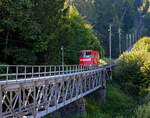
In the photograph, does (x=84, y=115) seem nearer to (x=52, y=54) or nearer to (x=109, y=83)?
(x=52, y=54)

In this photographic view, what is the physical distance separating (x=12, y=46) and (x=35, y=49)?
2544mm

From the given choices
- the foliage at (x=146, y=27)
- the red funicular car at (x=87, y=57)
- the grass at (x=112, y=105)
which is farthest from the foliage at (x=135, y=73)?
the foliage at (x=146, y=27)

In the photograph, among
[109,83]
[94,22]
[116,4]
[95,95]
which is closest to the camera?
[95,95]

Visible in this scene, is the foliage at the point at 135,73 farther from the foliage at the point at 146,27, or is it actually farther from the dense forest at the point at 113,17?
the foliage at the point at 146,27

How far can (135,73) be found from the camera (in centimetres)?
4188

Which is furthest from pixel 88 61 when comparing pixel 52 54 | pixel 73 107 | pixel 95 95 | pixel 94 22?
pixel 94 22

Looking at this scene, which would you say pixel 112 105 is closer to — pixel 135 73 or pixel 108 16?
pixel 135 73

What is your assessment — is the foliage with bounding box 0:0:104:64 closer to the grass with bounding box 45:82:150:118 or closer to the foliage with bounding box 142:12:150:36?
the grass with bounding box 45:82:150:118

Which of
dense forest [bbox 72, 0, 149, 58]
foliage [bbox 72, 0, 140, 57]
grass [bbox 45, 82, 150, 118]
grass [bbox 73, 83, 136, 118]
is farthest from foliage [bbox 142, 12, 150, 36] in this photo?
grass [bbox 73, 83, 136, 118]

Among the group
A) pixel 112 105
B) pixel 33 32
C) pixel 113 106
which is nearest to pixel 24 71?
pixel 33 32

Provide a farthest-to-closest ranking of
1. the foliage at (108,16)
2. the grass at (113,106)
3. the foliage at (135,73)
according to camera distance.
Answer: the foliage at (108,16), the foliage at (135,73), the grass at (113,106)

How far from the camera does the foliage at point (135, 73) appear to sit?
131 ft

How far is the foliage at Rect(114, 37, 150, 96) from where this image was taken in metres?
39.9

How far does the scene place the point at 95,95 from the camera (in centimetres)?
3644
